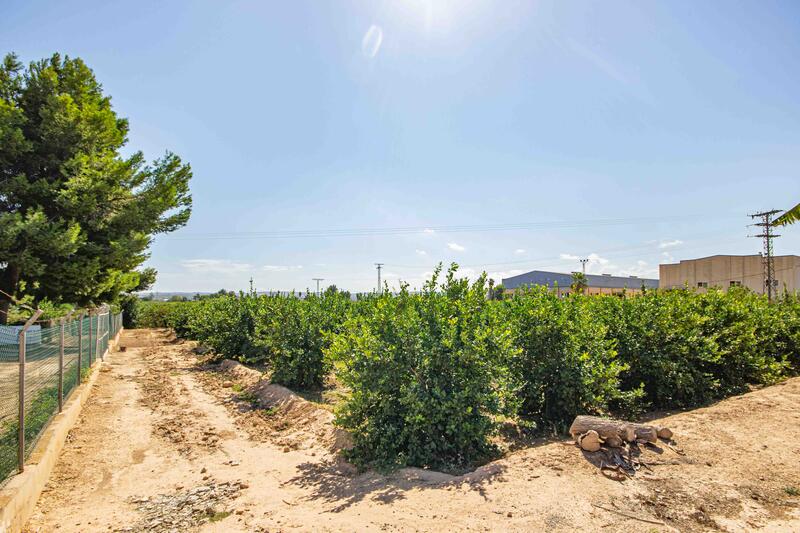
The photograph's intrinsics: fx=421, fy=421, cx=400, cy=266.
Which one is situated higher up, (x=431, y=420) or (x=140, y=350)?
(x=431, y=420)

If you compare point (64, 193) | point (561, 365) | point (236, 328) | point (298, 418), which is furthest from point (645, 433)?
point (64, 193)

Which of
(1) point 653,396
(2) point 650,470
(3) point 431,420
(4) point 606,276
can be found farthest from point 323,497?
(4) point 606,276

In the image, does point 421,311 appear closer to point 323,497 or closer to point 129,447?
point 323,497

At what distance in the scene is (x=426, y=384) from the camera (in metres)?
4.97

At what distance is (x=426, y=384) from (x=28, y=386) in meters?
Answer: 4.67

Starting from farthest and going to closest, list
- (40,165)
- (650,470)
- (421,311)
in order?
1. (40,165)
2. (421,311)
3. (650,470)

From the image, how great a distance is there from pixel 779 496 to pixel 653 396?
316cm

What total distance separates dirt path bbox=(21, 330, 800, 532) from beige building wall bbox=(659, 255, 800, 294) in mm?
51686

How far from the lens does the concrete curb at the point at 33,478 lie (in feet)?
12.1

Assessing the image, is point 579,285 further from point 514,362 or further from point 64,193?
point 64,193

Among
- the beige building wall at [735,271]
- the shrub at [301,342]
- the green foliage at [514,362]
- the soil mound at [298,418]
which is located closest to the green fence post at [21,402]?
the soil mound at [298,418]

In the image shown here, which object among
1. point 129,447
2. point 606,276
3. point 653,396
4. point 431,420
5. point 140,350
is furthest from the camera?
point 606,276

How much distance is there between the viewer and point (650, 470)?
4293 millimetres

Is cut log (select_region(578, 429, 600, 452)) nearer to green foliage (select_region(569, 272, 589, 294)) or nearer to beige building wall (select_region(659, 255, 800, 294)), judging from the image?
green foliage (select_region(569, 272, 589, 294))
